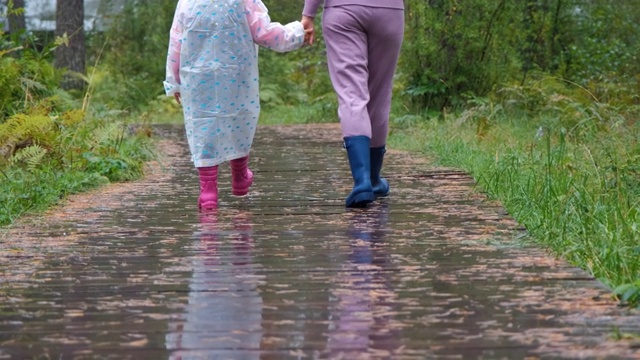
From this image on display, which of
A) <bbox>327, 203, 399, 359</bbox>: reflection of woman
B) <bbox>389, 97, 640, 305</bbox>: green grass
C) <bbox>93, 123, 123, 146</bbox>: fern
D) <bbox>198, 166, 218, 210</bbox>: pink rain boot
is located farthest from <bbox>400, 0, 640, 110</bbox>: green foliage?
<bbox>327, 203, 399, 359</bbox>: reflection of woman

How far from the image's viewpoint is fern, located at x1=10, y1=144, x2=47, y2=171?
25.2 feet

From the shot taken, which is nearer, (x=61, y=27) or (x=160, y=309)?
(x=160, y=309)

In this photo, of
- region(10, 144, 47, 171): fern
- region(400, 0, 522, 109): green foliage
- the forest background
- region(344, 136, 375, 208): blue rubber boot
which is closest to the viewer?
the forest background

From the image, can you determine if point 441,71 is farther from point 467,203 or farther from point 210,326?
point 210,326

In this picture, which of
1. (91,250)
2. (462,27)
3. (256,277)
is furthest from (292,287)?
(462,27)

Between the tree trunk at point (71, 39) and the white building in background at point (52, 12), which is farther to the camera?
the white building in background at point (52, 12)

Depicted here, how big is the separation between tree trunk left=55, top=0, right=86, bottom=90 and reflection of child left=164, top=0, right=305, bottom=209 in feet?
39.8

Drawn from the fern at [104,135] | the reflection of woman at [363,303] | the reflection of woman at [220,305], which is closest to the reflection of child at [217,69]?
the reflection of woman at [220,305]

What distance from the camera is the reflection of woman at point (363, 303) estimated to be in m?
3.27

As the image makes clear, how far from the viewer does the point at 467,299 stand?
3814 millimetres

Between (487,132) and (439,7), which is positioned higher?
(439,7)

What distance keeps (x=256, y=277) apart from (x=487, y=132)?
643 cm

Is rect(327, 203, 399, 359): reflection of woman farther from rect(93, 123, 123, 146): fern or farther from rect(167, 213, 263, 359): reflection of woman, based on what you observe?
rect(93, 123, 123, 146): fern

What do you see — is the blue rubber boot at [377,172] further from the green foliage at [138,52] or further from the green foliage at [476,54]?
the green foliage at [138,52]
